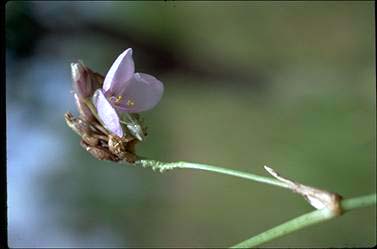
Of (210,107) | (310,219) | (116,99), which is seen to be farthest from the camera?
(210,107)

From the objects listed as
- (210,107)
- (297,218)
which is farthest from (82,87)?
(210,107)

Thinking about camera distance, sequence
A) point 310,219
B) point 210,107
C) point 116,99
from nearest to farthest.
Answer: point 310,219 < point 116,99 < point 210,107

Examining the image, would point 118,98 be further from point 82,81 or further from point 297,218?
point 297,218

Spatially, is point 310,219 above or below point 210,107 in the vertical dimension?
below

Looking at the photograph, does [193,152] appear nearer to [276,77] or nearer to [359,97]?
[276,77]

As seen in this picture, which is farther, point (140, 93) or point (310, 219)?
point (140, 93)

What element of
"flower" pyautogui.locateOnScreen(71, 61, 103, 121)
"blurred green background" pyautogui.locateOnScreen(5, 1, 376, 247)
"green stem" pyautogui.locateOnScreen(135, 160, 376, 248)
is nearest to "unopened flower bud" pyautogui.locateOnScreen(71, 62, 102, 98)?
"flower" pyautogui.locateOnScreen(71, 61, 103, 121)
